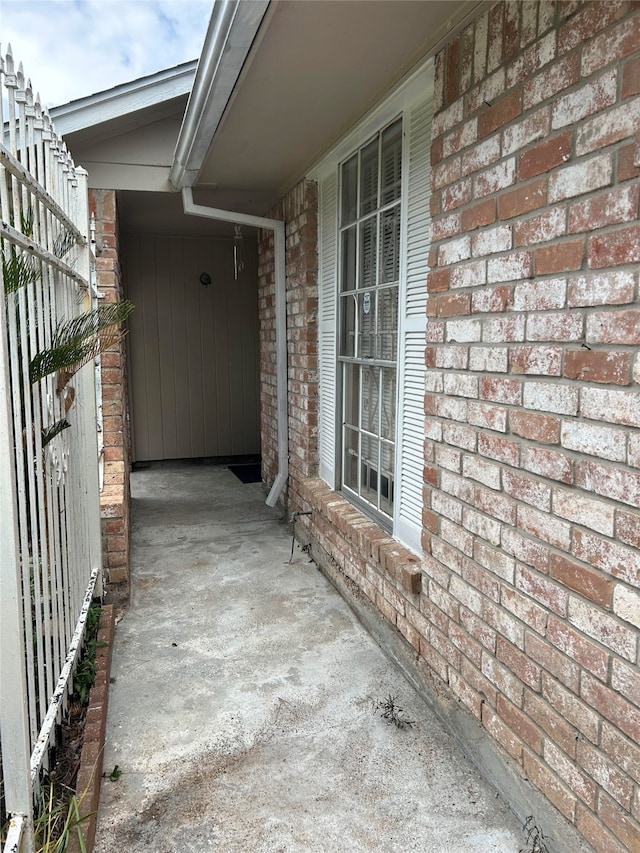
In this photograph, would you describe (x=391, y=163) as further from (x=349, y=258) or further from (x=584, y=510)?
(x=584, y=510)

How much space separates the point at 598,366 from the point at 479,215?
0.75 meters

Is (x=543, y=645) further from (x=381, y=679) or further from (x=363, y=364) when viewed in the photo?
(x=363, y=364)

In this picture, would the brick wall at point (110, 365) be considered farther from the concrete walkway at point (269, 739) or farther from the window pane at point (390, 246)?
the window pane at point (390, 246)

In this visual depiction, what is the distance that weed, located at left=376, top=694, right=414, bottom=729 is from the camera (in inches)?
91.5

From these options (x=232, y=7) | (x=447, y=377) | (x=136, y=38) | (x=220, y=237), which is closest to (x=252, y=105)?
(x=232, y=7)

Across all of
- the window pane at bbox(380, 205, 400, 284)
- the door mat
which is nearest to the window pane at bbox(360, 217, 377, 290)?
the window pane at bbox(380, 205, 400, 284)

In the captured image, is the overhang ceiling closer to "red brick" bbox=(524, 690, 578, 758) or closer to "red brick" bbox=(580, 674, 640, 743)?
"red brick" bbox=(580, 674, 640, 743)

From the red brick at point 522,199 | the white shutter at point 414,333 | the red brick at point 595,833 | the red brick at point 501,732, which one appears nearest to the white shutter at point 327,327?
the white shutter at point 414,333

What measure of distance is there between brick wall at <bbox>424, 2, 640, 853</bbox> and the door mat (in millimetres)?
4242

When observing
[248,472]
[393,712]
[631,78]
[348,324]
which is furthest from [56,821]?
[248,472]

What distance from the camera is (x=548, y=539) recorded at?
5.47ft

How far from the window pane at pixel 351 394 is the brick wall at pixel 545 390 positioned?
1.24m

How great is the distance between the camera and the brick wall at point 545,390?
1.41m

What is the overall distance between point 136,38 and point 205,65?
5.86 meters
